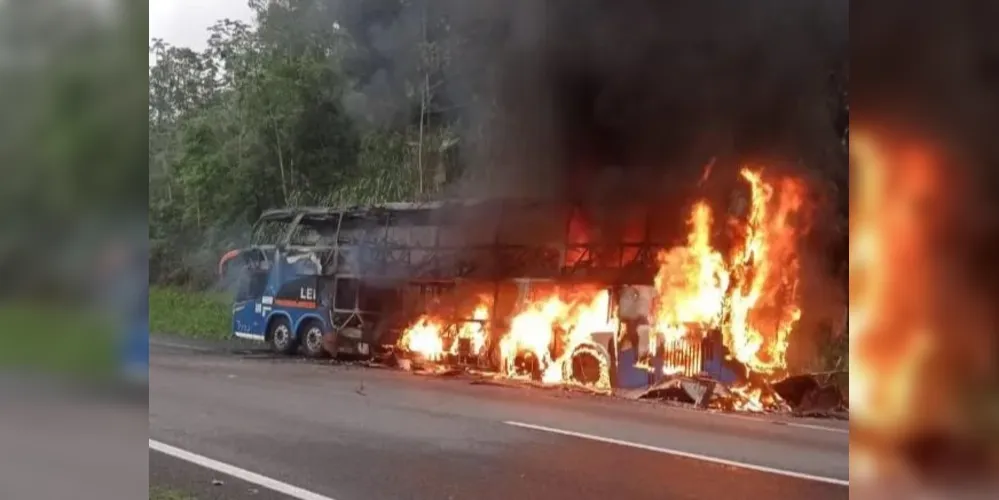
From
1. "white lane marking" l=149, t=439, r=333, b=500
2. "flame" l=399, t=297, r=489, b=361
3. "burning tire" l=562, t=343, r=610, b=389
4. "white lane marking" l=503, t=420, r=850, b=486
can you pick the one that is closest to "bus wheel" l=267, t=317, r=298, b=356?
"white lane marking" l=149, t=439, r=333, b=500

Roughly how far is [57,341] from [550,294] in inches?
76.4

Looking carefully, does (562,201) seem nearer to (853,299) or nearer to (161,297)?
(853,299)

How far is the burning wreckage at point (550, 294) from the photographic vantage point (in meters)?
2.80

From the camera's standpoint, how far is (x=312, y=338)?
325cm

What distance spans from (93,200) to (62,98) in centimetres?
42

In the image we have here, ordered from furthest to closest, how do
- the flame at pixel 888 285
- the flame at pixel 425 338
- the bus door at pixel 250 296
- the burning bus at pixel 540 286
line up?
the bus door at pixel 250 296 → the flame at pixel 425 338 → the burning bus at pixel 540 286 → the flame at pixel 888 285

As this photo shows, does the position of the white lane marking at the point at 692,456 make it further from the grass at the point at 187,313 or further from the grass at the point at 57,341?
the grass at the point at 57,341

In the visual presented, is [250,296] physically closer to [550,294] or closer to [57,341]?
[57,341]

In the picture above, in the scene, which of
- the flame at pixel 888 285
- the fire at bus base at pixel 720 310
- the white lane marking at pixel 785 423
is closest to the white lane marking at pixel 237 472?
the fire at bus base at pixel 720 310

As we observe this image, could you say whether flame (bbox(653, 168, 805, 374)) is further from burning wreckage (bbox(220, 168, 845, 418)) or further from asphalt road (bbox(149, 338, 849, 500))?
asphalt road (bbox(149, 338, 849, 500))

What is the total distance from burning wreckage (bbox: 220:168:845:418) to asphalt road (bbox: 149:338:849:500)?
97 millimetres

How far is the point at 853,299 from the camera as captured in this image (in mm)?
2465

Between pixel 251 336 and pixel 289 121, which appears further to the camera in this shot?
pixel 251 336

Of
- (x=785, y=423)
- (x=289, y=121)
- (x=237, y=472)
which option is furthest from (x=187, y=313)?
(x=785, y=423)
